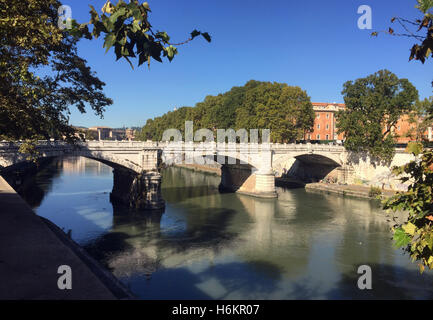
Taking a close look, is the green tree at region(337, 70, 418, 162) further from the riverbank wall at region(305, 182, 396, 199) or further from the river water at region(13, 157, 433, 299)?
the river water at region(13, 157, 433, 299)

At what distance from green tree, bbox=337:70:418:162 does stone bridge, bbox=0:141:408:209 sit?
13.6 feet

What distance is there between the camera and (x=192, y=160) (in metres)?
43.3

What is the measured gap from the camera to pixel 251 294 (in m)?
15.4

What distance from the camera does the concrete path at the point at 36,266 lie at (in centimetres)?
519

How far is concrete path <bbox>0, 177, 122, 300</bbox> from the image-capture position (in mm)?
5188

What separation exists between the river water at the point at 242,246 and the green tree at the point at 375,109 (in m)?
9.40

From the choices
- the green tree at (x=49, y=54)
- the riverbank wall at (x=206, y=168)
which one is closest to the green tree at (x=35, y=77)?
the green tree at (x=49, y=54)

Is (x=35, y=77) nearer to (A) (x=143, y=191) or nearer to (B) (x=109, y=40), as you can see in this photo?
(B) (x=109, y=40)

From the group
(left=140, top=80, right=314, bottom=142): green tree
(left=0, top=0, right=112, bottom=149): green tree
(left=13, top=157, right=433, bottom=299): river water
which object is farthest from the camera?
(left=140, top=80, right=314, bottom=142): green tree
